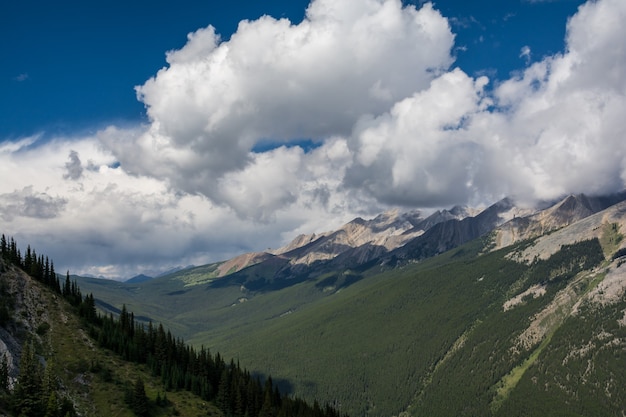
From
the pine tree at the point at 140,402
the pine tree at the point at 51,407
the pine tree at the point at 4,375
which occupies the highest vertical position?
the pine tree at the point at 4,375

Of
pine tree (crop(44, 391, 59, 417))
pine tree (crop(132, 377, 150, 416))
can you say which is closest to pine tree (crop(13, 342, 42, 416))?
pine tree (crop(44, 391, 59, 417))

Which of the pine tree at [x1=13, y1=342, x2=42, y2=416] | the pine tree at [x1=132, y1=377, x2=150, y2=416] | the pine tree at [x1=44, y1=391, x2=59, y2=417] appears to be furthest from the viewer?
the pine tree at [x1=132, y1=377, x2=150, y2=416]

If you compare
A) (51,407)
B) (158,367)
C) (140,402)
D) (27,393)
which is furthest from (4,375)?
(158,367)

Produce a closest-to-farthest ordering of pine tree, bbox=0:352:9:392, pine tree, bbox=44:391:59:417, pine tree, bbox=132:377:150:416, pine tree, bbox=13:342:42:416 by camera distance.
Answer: pine tree, bbox=13:342:42:416 → pine tree, bbox=44:391:59:417 → pine tree, bbox=0:352:9:392 → pine tree, bbox=132:377:150:416

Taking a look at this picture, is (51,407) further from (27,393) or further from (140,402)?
(140,402)

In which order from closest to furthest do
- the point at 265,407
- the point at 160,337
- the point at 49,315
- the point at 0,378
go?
Result: 1. the point at 0,378
2. the point at 49,315
3. the point at 265,407
4. the point at 160,337

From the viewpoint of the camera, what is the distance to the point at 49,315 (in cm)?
17088

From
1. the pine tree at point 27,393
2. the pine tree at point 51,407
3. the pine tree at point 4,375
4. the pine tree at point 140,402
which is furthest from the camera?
the pine tree at point 140,402

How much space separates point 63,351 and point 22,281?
124 feet

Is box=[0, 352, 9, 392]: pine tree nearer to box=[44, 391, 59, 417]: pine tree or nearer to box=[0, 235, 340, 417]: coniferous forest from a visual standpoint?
box=[0, 235, 340, 417]: coniferous forest

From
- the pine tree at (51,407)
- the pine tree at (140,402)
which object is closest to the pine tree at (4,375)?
the pine tree at (51,407)

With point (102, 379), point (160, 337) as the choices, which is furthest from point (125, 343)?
point (102, 379)

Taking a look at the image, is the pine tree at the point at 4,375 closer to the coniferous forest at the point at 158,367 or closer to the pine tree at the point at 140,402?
the coniferous forest at the point at 158,367

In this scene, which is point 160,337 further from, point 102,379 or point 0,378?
point 0,378
